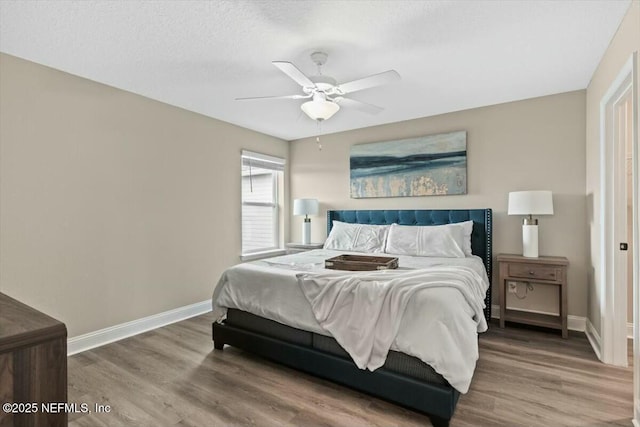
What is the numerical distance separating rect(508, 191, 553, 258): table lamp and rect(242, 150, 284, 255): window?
3420mm

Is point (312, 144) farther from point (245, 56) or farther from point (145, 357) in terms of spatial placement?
point (145, 357)

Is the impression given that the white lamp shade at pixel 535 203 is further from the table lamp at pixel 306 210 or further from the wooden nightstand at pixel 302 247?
the table lamp at pixel 306 210

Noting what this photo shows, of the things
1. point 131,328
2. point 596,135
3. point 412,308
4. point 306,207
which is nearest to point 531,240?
point 596,135

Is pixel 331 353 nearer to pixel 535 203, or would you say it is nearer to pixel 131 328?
pixel 131 328

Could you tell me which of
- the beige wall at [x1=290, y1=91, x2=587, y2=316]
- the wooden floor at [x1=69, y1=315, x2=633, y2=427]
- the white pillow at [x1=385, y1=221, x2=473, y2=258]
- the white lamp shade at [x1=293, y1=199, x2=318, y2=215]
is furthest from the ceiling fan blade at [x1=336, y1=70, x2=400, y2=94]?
the white lamp shade at [x1=293, y1=199, x2=318, y2=215]

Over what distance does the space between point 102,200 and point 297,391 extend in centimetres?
257

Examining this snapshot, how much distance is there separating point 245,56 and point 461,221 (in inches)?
117

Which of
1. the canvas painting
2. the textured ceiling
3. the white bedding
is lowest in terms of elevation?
the white bedding

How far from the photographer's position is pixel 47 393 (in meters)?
0.72

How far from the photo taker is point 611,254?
2.57 meters

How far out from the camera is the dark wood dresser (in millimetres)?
672

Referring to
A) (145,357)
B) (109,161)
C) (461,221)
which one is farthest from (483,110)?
(145,357)

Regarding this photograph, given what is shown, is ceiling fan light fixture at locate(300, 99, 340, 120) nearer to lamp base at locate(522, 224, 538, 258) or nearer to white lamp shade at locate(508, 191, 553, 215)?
white lamp shade at locate(508, 191, 553, 215)

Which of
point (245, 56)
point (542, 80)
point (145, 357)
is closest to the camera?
point (245, 56)
